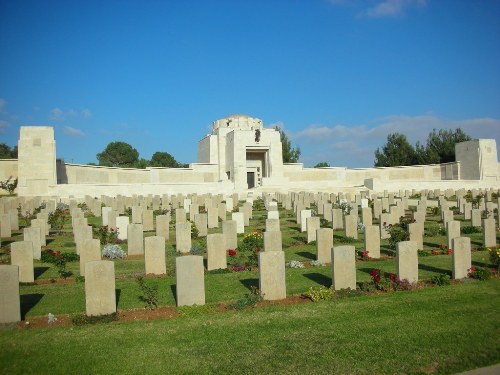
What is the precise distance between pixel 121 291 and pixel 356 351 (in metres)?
4.71

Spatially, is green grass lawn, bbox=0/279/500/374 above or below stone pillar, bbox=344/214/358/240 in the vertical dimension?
below

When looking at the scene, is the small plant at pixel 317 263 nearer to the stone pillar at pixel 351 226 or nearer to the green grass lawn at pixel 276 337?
the green grass lawn at pixel 276 337

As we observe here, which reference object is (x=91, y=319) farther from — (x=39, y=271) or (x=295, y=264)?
(x=295, y=264)

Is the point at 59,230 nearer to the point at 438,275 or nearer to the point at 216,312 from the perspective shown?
the point at 216,312

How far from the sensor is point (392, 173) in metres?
50.4

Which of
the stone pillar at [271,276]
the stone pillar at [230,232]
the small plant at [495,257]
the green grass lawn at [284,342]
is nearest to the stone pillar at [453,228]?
the small plant at [495,257]

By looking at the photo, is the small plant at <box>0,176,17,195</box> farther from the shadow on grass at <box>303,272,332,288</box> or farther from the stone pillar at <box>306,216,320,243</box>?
the shadow on grass at <box>303,272,332,288</box>

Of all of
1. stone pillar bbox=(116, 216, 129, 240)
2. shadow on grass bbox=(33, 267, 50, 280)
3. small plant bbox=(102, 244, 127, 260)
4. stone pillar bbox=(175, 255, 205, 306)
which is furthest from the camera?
stone pillar bbox=(116, 216, 129, 240)

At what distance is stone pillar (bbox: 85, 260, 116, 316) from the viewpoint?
6809 mm

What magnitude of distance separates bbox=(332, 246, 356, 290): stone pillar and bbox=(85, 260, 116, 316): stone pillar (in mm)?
3935

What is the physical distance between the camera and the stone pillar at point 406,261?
844cm

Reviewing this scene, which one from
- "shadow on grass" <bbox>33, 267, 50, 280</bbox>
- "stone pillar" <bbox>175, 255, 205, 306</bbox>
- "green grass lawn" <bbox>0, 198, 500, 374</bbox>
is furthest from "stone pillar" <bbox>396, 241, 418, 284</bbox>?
"shadow on grass" <bbox>33, 267, 50, 280</bbox>

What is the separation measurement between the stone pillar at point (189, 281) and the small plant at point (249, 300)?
62cm

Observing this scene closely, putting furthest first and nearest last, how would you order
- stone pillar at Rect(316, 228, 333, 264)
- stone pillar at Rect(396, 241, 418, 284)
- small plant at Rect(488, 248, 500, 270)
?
stone pillar at Rect(316, 228, 333, 264) < small plant at Rect(488, 248, 500, 270) < stone pillar at Rect(396, 241, 418, 284)
